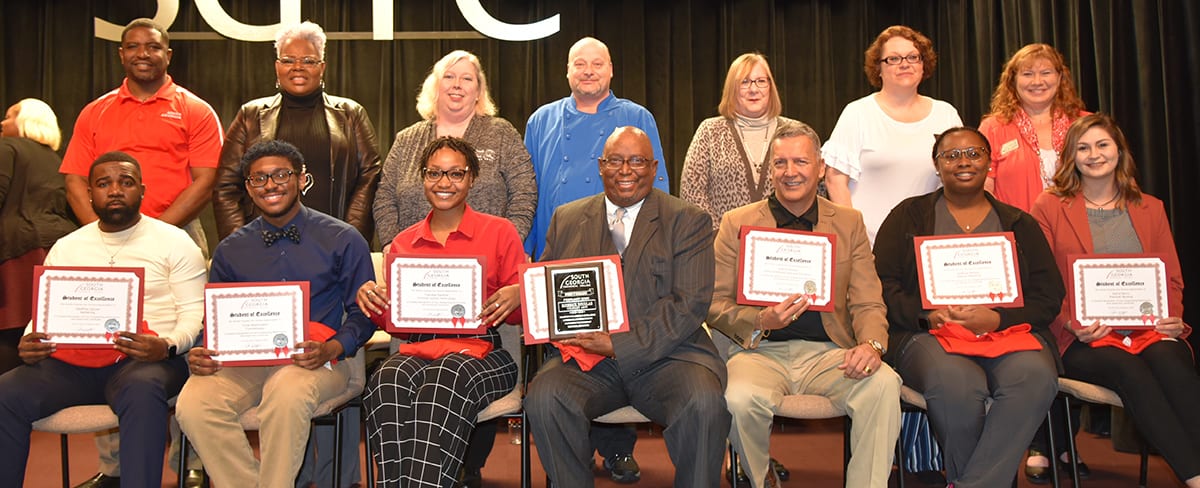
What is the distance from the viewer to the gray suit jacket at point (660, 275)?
3.69 meters

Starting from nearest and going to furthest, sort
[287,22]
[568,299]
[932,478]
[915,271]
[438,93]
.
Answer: [568,299]
[915,271]
[932,478]
[438,93]
[287,22]

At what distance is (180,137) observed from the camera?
196 inches

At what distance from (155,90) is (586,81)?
2401 millimetres

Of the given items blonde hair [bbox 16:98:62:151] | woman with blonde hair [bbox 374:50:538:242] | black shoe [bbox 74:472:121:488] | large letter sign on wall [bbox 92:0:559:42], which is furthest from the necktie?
blonde hair [bbox 16:98:62:151]

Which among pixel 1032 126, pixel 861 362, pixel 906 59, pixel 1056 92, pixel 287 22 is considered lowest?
pixel 861 362

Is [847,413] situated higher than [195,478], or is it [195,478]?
[847,413]

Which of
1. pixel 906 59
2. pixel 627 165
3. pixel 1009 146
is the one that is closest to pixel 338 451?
pixel 627 165

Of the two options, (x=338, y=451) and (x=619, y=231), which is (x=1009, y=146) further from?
(x=338, y=451)

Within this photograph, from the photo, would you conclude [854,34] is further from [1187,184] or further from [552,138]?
[552,138]

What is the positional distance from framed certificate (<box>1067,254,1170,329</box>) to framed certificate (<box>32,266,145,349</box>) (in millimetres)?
4078

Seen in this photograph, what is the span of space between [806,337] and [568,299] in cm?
113

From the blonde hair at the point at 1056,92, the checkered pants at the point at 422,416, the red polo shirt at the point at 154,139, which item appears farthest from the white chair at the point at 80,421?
the blonde hair at the point at 1056,92

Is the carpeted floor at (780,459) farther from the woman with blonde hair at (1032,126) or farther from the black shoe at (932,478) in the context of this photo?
the woman with blonde hair at (1032,126)

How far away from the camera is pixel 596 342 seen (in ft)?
12.0
